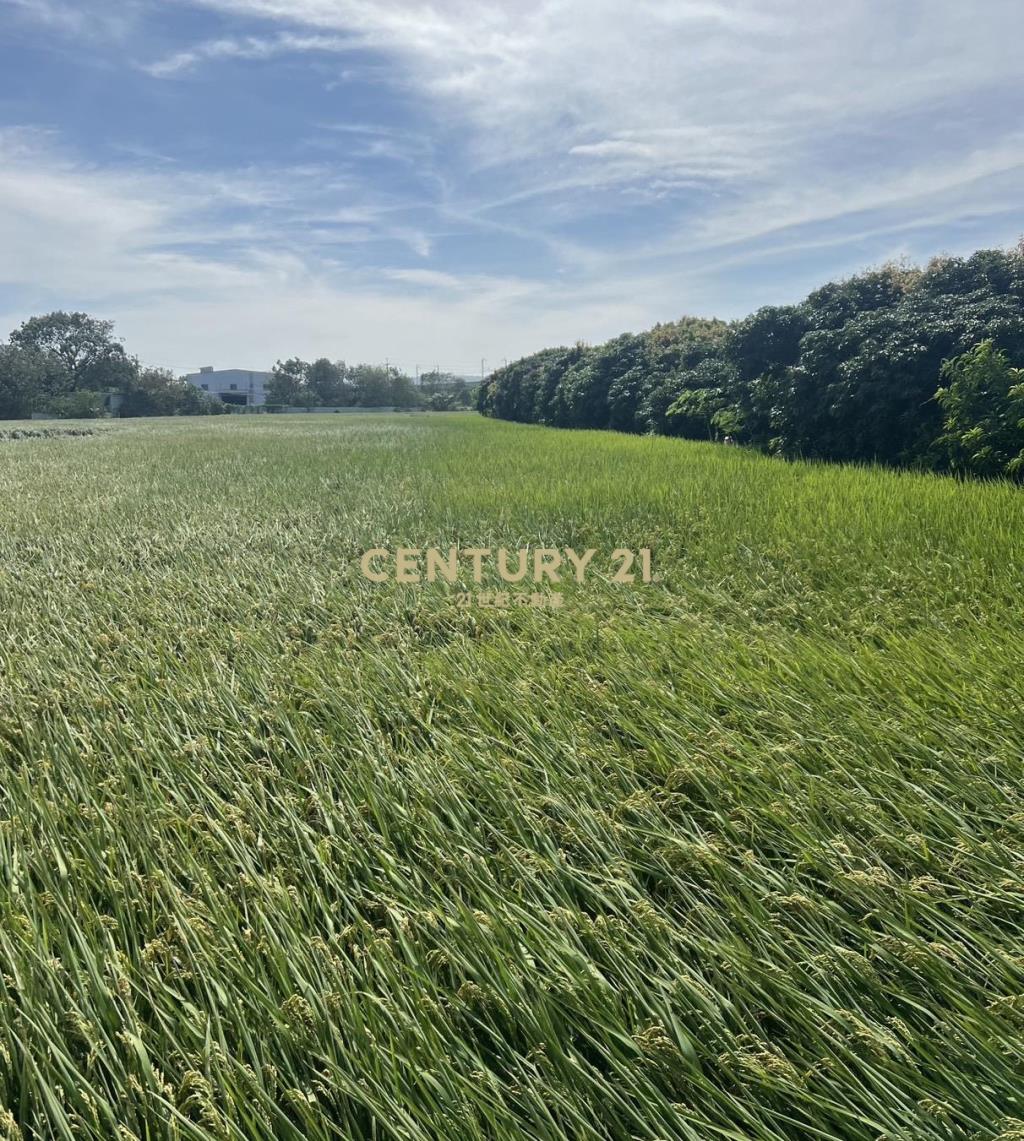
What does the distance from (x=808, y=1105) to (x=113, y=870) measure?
4.22 ft

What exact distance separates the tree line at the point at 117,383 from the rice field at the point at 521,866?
1971 inches

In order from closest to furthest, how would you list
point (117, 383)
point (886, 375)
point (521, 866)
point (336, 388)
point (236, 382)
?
1. point (521, 866)
2. point (886, 375)
3. point (117, 383)
4. point (336, 388)
5. point (236, 382)

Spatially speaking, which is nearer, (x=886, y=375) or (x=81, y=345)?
(x=886, y=375)

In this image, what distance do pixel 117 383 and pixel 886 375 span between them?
60117 millimetres

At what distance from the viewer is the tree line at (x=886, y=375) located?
6.27 meters

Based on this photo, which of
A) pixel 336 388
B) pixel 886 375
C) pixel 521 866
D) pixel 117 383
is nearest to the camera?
pixel 521 866

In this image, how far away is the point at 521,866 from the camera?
1.38 meters

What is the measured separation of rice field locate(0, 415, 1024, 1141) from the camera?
0.97 m

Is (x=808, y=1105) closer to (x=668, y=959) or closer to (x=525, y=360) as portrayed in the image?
(x=668, y=959)

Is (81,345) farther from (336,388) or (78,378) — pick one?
(336,388)

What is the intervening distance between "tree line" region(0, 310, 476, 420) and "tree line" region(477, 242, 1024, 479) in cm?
4215

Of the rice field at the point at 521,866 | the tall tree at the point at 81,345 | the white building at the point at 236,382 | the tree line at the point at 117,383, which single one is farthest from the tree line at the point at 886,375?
the white building at the point at 236,382

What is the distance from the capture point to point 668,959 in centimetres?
117

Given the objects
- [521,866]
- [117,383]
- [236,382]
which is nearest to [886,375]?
[521,866]
